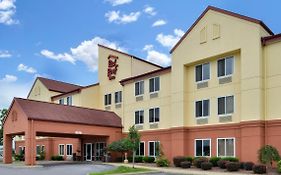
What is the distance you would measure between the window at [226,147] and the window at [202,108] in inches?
104

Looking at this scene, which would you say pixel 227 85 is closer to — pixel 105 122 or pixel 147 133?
pixel 147 133

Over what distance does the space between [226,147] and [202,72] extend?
6.58m

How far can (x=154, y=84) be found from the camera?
37.8 metres

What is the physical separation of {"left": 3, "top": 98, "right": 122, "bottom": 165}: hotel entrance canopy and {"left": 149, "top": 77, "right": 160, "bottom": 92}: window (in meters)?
6.23

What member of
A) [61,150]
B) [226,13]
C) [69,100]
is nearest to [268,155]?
[226,13]

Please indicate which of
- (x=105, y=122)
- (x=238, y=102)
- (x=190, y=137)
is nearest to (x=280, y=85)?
(x=238, y=102)

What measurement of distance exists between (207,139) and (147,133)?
7.98 metres

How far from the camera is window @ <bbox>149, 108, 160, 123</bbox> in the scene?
122ft

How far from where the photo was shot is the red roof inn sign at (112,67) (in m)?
43.9

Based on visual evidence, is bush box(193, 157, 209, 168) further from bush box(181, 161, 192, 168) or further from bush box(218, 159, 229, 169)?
bush box(218, 159, 229, 169)

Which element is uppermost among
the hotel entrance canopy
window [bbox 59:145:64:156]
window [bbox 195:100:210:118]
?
window [bbox 195:100:210:118]

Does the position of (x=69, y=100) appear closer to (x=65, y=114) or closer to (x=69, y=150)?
(x=69, y=150)

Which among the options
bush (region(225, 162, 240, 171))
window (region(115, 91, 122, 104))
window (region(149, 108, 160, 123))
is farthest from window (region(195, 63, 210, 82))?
window (region(115, 91, 122, 104))

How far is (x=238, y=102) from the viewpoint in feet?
96.6
